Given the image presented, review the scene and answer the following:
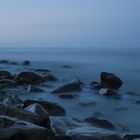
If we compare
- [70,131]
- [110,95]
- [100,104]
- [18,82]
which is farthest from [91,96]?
[70,131]

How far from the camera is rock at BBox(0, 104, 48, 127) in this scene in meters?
7.34

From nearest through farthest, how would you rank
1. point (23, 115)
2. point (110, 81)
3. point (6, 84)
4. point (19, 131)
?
point (19, 131), point (23, 115), point (6, 84), point (110, 81)

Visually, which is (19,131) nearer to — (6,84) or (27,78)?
(6,84)

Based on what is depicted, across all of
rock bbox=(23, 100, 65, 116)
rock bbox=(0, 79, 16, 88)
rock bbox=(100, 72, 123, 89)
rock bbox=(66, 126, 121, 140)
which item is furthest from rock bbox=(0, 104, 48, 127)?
rock bbox=(100, 72, 123, 89)

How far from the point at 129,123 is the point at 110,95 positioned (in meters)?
5.09

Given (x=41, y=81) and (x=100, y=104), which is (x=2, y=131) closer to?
(x=100, y=104)

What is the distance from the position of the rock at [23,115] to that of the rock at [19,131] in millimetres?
970

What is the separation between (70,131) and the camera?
23.9ft

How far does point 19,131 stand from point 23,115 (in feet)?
4.72

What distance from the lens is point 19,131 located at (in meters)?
5.98

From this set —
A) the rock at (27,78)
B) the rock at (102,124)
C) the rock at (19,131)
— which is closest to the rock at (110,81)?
the rock at (27,78)

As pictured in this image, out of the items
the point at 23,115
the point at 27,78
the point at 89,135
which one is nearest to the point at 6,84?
the point at 27,78

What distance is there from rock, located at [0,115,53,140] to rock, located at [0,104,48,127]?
0.97 meters

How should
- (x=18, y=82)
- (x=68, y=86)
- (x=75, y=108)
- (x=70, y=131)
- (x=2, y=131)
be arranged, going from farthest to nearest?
(x=18, y=82) → (x=68, y=86) → (x=75, y=108) → (x=70, y=131) → (x=2, y=131)
